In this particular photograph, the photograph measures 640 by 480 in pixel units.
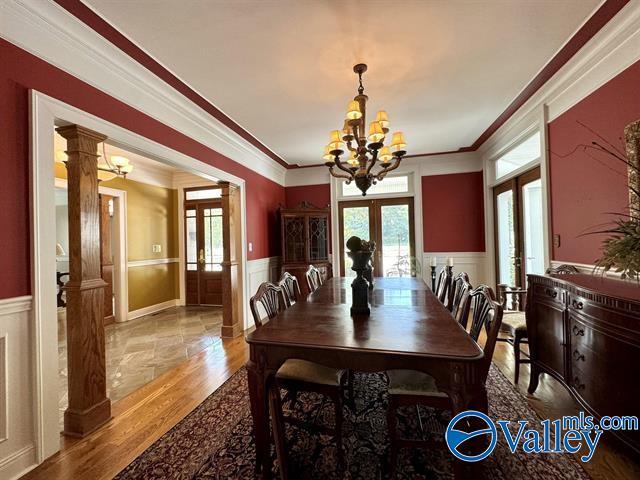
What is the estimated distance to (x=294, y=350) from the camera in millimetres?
1429

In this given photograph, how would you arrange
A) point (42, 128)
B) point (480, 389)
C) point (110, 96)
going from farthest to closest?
point (110, 96), point (42, 128), point (480, 389)

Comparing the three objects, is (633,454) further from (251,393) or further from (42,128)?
(42,128)

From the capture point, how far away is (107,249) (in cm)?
461

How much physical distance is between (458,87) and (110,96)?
10.1ft

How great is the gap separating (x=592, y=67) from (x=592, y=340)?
2093 mm

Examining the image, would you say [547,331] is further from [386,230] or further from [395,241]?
[386,230]

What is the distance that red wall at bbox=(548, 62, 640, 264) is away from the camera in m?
2.04

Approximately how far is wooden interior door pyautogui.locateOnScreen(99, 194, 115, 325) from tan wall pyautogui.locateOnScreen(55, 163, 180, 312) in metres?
0.25

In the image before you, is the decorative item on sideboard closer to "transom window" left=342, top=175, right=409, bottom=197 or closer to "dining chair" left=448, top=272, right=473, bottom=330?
"dining chair" left=448, top=272, right=473, bottom=330

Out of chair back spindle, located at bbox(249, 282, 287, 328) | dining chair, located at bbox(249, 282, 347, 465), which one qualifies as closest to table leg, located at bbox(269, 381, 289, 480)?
dining chair, located at bbox(249, 282, 347, 465)

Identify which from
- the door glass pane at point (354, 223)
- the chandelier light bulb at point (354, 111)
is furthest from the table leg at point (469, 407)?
the door glass pane at point (354, 223)

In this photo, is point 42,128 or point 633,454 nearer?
point 633,454

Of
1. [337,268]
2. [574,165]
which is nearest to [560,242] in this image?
[574,165]

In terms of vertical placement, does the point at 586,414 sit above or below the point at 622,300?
below
